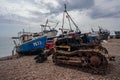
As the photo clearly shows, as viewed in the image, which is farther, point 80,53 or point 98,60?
point 80,53

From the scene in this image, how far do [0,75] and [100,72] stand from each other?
663 centimetres

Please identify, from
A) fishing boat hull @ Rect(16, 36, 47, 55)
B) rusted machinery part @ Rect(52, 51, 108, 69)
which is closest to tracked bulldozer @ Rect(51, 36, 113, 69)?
rusted machinery part @ Rect(52, 51, 108, 69)

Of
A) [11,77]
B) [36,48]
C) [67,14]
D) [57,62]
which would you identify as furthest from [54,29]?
[11,77]

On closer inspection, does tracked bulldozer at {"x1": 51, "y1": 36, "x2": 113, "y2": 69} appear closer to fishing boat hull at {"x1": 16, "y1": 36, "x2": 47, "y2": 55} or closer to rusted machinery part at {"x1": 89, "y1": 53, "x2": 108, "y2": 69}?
rusted machinery part at {"x1": 89, "y1": 53, "x2": 108, "y2": 69}

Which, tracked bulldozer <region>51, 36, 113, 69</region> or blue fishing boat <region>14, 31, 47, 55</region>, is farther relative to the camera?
blue fishing boat <region>14, 31, 47, 55</region>

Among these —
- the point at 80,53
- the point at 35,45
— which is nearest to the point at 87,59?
the point at 80,53

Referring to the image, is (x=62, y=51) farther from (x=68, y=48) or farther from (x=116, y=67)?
(x=116, y=67)

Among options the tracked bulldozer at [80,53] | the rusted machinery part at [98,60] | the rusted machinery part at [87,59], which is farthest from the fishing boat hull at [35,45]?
the rusted machinery part at [98,60]

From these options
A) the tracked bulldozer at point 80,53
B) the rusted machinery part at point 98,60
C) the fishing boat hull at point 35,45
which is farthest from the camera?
the fishing boat hull at point 35,45

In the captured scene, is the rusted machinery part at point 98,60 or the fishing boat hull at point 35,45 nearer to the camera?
the rusted machinery part at point 98,60

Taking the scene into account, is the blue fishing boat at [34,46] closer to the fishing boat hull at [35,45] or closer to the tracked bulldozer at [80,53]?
the fishing boat hull at [35,45]

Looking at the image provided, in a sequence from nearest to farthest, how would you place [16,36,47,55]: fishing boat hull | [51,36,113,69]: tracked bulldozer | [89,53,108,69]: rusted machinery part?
[89,53,108,69]: rusted machinery part
[51,36,113,69]: tracked bulldozer
[16,36,47,55]: fishing boat hull

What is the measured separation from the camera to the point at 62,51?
13750 millimetres

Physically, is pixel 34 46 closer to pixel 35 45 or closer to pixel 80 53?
pixel 35 45
